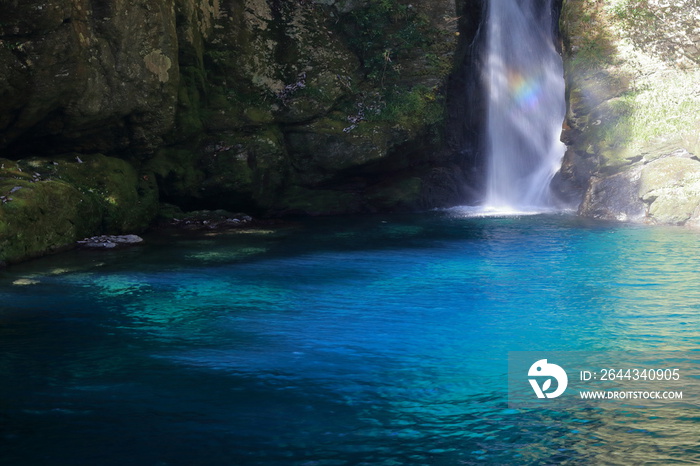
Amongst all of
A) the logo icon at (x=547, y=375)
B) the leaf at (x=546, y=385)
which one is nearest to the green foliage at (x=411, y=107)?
the logo icon at (x=547, y=375)

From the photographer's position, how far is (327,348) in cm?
736

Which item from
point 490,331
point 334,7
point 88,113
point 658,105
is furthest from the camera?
point 334,7

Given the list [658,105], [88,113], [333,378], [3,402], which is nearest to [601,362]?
[333,378]

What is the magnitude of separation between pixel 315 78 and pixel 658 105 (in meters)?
9.57

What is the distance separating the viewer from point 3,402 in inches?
231

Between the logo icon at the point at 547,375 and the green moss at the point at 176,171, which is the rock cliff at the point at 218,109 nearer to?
the green moss at the point at 176,171

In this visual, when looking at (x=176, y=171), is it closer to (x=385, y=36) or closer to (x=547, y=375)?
(x=385, y=36)

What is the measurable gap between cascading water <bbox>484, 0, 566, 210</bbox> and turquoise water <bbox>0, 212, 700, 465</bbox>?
9860mm

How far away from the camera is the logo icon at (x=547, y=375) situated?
6.04 m

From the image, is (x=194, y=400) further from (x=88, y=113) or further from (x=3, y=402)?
(x=88, y=113)

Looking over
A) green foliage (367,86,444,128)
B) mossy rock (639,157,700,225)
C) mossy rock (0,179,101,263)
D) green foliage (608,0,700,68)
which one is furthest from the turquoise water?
green foliage (608,0,700,68)
